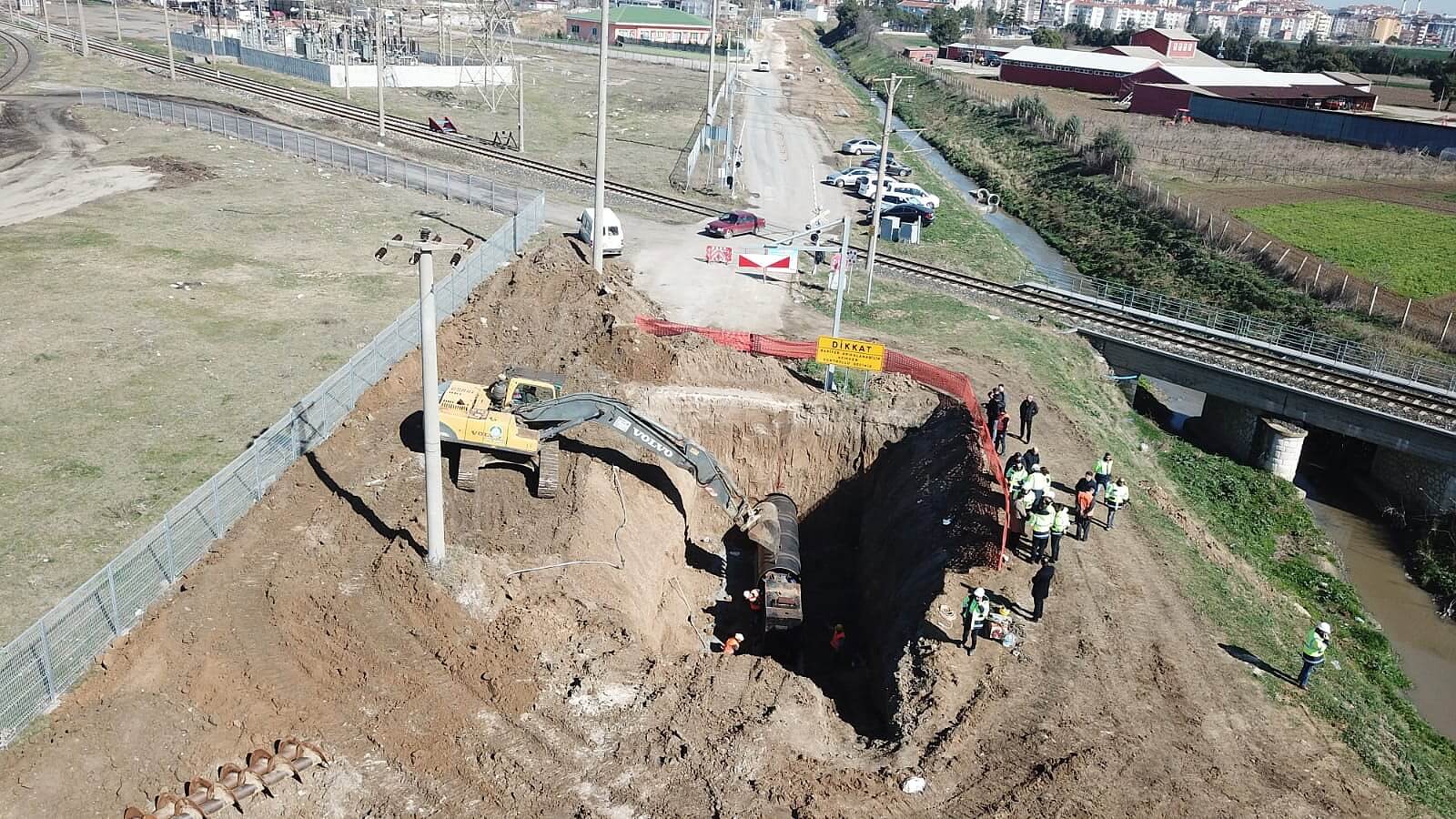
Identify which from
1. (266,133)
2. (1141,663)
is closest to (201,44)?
(266,133)

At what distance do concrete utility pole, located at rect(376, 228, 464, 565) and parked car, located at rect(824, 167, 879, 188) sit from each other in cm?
4316

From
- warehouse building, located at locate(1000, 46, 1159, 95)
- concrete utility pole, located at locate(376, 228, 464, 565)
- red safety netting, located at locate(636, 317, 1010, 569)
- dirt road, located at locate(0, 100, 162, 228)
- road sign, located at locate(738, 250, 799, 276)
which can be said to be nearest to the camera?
concrete utility pole, located at locate(376, 228, 464, 565)

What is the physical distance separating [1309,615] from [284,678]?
72.5 feet

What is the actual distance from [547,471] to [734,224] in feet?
84.7

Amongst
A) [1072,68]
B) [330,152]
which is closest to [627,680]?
[330,152]

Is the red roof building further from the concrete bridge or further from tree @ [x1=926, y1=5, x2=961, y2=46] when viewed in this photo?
the concrete bridge

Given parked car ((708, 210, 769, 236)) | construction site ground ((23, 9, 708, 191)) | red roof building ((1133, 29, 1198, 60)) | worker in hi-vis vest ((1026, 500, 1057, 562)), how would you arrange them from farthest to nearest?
red roof building ((1133, 29, 1198, 60)) → construction site ground ((23, 9, 708, 191)) → parked car ((708, 210, 769, 236)) → worker in hi-vis vest ((1026, 500, 1057, 562))

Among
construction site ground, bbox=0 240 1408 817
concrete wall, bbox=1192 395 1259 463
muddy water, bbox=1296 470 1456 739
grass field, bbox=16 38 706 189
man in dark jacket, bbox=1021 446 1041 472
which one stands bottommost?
muddy water, bbox=1296 470 1456 739

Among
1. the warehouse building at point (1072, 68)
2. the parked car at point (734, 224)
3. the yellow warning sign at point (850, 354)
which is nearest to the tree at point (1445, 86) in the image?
the warehouse building at point (1072, 68)

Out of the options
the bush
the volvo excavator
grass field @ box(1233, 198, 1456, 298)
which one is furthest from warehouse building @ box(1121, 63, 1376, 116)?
the volvo excavator

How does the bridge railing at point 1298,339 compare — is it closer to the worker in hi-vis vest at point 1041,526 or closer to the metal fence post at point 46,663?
the worker in hi-vis vest at point 1041,526

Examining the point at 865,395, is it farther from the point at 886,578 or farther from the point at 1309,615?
the point at 1309,615

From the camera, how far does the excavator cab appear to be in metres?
21.6

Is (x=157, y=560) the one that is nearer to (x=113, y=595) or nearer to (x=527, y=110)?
(x=113, y=595)
